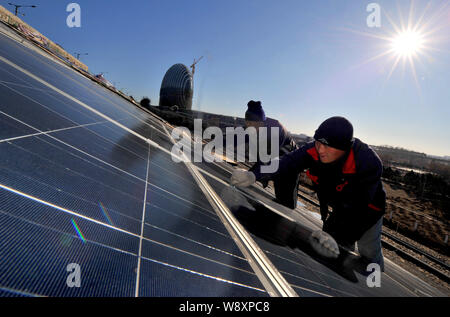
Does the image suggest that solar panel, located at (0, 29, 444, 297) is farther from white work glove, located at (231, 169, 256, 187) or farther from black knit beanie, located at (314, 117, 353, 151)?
black knit beanie, located at (314, 117, 353, 151)

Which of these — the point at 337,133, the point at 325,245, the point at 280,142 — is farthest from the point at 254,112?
the point at 325,245

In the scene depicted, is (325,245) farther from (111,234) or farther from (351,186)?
(111,234)

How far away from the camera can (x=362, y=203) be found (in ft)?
10.8

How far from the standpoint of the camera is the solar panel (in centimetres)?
96

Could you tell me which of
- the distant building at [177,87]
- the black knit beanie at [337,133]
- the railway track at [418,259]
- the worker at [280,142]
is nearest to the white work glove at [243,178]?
the worker at [280,142]

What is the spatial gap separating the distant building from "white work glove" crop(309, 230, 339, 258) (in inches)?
3043

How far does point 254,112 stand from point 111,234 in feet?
16.1

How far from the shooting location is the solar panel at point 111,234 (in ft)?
3.14

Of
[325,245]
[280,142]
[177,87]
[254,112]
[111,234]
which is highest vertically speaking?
[177,87]

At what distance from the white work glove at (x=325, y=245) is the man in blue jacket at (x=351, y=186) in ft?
0.11

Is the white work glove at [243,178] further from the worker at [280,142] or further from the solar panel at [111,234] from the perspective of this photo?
the solar panel at [111,234]

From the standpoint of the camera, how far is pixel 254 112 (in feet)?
18.6
